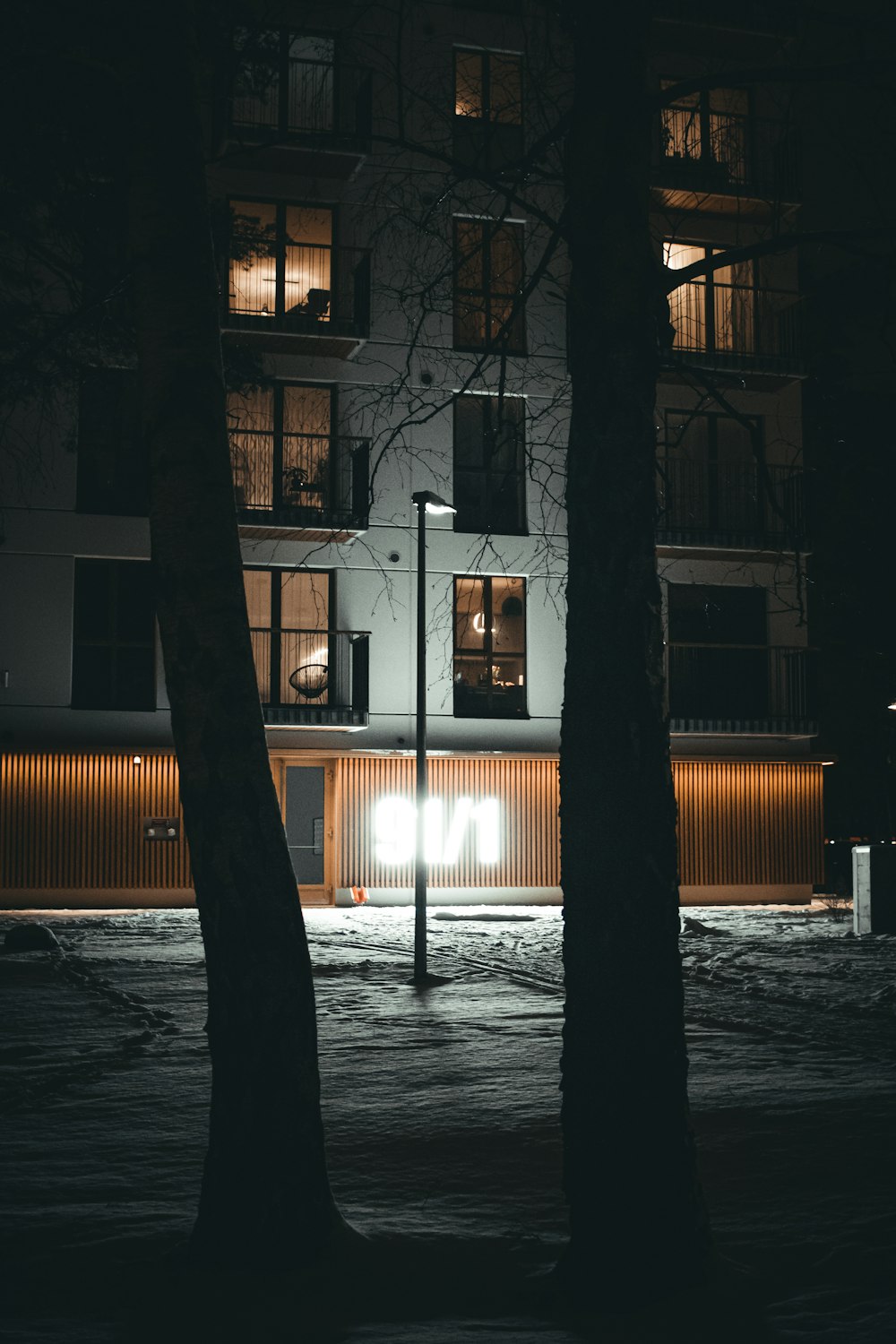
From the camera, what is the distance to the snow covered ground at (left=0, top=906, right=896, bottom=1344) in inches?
183

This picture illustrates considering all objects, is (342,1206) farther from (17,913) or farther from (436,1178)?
(17,913)

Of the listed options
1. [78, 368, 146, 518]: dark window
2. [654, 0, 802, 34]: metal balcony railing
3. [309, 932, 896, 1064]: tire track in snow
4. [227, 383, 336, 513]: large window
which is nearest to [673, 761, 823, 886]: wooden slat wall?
[227, 383, 336, 513]: large window

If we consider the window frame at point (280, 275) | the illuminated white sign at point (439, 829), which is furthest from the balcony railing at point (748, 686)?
the window frame at point (280, 275)

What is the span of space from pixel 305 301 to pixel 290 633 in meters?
6.76

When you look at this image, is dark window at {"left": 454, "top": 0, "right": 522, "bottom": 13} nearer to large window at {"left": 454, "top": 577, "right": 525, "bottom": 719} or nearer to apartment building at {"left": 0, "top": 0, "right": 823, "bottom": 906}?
apartment building at {"left": 0, "top": 0, "right": 823, "bottom": 906}

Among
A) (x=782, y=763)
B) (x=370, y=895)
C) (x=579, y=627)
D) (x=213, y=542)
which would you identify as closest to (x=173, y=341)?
(x=213, y=542)

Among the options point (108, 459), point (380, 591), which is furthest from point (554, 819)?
point (108, 459)

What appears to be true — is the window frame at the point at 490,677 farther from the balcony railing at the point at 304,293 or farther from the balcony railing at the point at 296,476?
the balcony railing at the point at 304,293

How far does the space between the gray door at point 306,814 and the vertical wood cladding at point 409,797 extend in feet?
3.17

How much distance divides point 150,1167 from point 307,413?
22590mm

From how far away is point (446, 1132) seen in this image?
7145 millimetres

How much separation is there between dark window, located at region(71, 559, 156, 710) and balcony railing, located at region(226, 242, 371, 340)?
5.41 meters

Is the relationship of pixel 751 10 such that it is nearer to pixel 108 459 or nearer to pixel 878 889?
pixel 878 889

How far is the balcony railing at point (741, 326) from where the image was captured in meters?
29.0
